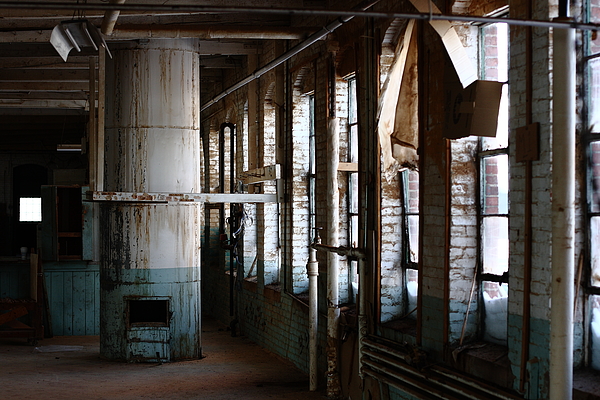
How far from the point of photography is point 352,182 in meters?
7.52

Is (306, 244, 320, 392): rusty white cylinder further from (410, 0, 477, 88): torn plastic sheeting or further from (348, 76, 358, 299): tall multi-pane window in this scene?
(410, 0, 477, 88): torn plastic sheeting

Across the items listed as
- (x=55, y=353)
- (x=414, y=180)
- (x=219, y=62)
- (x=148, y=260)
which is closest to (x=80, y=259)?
(x=55, y=353)

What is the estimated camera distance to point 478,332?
511cm

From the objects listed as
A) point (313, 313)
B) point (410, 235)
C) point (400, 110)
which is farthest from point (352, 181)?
point (400, 110)

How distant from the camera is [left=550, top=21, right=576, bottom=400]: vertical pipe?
3584mm

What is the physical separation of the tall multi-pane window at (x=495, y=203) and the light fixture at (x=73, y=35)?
3.95 m

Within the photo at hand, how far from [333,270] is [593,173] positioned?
340 cm

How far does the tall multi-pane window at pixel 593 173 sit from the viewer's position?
401 centimetres

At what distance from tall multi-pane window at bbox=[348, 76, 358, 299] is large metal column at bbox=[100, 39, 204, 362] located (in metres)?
2.75

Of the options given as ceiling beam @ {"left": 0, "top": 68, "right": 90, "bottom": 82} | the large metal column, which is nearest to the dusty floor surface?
the large metal column

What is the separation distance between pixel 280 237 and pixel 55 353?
389cm

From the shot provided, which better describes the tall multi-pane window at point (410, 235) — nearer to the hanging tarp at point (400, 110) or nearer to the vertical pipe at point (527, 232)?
the hanging tarp at point (400, 110)

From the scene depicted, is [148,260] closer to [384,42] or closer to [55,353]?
[55,353]

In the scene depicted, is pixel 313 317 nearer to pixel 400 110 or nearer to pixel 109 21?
pixel 400 110
